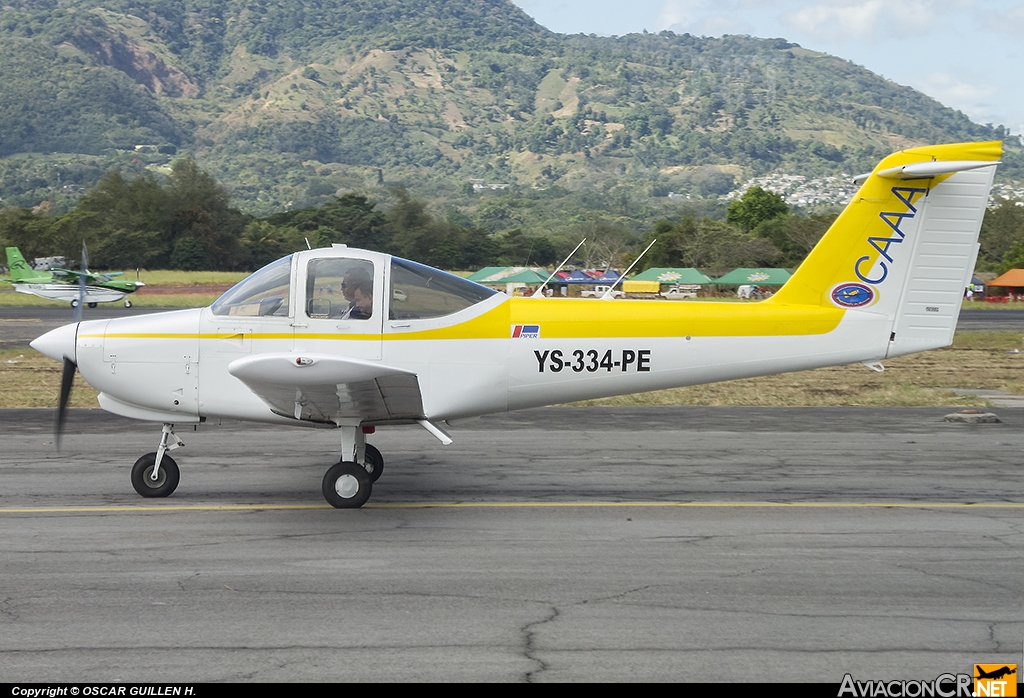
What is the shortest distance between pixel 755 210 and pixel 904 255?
106765 mm

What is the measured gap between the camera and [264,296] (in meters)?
8.33

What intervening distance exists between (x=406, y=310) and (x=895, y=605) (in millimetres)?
4562

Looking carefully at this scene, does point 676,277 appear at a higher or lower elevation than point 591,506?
higher

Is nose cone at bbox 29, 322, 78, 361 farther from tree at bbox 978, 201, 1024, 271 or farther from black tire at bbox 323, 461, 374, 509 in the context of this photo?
tree at bbox 978, 201, 1024, 271

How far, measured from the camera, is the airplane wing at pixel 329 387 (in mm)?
7238

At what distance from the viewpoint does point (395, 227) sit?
2335 inches

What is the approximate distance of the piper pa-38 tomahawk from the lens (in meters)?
8.29

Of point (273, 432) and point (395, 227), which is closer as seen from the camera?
point (273, 432)

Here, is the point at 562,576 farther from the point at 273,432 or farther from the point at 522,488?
the point at 273,432

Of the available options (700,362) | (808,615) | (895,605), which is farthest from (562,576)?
(700,362)

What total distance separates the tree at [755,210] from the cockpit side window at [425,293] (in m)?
104

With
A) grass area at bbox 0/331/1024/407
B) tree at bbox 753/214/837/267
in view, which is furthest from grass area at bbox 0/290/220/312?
tree at bbox 753/214/837/267

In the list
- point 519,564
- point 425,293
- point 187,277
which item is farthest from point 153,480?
point 187,277

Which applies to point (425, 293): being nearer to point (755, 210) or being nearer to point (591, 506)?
point (591, 506)
